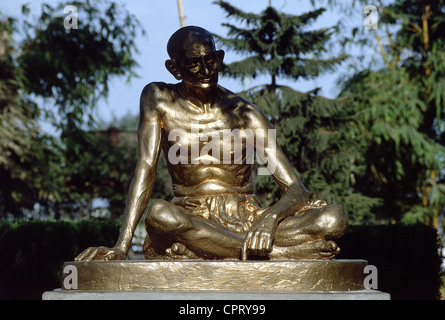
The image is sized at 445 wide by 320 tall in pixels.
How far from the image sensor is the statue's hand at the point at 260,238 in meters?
5.11

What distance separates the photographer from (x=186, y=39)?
573 cm

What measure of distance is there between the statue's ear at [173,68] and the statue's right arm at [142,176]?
0.71ft

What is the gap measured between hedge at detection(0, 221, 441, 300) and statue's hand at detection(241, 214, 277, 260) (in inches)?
195

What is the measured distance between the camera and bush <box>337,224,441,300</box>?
959 centimetres

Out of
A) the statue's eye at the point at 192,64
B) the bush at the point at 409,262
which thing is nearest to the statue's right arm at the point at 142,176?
the statue's eye at the point at 192,64

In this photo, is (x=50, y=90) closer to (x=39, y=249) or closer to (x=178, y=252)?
(x=39, y=249)

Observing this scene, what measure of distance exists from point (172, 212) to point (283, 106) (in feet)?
30.6

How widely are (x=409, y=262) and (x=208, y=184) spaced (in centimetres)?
496

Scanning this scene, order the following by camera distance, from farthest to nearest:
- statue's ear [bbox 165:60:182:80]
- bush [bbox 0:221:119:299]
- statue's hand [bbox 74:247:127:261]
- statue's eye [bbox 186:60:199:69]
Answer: bush [bbox 0:221:119:299] → statue's ear [bbox 165:60:182:80] → statue's eye [bbox 186:60:199:69] → statue's hand [bbox 74:247:127:261]

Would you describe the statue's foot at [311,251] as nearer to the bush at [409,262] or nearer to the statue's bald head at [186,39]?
the statue's bald head at [186,39]

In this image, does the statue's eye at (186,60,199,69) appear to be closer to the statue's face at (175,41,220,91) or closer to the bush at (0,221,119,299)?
the statue's face at (175,41,220,91)

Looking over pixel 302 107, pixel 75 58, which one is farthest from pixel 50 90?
pixel 302 107

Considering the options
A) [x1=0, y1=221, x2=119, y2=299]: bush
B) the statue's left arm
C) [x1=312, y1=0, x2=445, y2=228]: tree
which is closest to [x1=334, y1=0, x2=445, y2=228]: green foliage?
[x1=312, y1=0, x2=445, y2=228]: tree
